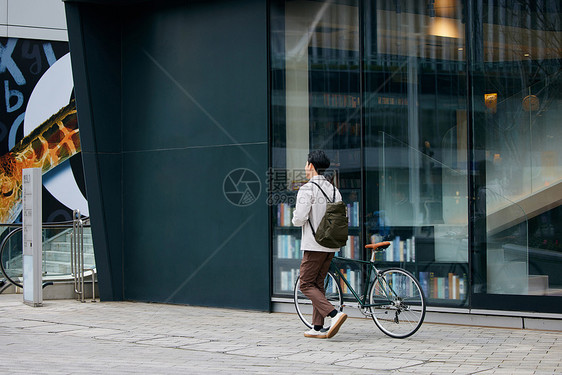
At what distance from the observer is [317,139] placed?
995 centimetres

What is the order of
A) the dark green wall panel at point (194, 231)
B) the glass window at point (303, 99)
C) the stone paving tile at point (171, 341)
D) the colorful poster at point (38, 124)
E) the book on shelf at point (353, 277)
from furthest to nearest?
1. the colorful poster at point (38, 124)
2. the dark green wall panel at point (194, 231)
3. the glass window at point (303, 99)
4. the book on shelf at point (353, 277)
5. the stone paving tile at point (171, 341)

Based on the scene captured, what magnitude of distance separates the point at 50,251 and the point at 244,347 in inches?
237

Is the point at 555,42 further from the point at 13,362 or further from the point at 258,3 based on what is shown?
the point at 13,362

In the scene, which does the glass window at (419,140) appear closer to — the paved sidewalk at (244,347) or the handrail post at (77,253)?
the paved sidewalk at (244,347)

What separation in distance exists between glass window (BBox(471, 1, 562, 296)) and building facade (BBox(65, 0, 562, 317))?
0.02m

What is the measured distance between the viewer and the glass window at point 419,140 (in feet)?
→ 29.3

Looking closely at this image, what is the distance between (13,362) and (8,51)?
45.1ft

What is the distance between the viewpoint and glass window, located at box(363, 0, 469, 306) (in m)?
8.93

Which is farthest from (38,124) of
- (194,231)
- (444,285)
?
(444,285)

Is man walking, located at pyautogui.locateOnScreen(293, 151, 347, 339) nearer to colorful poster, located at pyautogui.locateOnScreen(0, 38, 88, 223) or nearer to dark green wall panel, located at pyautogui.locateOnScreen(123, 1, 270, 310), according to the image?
dark green wall panel, located at pyautogui.locateOnScreen(123, 1, 270, 310)

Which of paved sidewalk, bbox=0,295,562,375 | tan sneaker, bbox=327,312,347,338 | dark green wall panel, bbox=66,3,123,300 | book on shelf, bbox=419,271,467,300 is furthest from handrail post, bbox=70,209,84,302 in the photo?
book on shelf, bbox=419,271,467,300

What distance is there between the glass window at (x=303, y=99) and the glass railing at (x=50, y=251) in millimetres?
3600

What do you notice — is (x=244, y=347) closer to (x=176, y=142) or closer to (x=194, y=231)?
(x=194, y=231)

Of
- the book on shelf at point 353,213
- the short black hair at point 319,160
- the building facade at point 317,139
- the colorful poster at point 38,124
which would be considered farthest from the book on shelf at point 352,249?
the colorful poster at point 38,124
